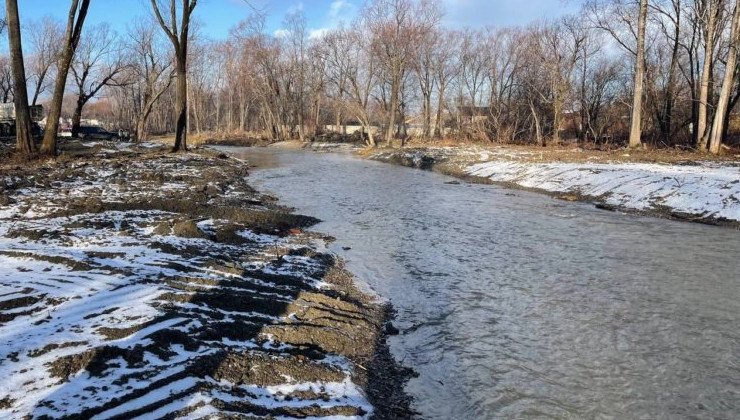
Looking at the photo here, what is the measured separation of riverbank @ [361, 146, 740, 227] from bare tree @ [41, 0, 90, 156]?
50.6 feet

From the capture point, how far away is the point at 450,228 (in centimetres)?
1026

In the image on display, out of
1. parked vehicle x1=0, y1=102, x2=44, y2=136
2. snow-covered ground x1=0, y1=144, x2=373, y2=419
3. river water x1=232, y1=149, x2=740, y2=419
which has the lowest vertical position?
river water x1=232, y1=149, x2=740, y2=419

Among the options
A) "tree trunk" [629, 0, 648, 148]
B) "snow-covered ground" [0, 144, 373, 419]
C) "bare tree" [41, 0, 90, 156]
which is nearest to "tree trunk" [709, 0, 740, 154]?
"tree trunk" [629, 0, 648, 148]

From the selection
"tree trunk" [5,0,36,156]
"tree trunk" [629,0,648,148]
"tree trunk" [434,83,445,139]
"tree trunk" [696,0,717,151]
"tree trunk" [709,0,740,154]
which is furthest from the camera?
"tree trunk" [434,83,445,139]

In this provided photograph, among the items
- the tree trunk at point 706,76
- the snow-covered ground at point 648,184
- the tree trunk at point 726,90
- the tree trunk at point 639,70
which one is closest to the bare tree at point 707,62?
the tree trunk at point 706,76

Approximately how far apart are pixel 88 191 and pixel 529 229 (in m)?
9.37

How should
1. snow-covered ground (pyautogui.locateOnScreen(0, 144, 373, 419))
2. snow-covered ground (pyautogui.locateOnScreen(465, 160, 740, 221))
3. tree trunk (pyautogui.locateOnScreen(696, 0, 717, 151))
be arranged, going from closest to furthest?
snow-covered ground (pyautogui.locateOnScreen(0, 144, 373, 419)), snow-covered ground (pyautogui.locateOnScreen(465, 160, 740, 221)), tree trunk (pyautogui.locateOnScreen(696, 0, 717, 151))

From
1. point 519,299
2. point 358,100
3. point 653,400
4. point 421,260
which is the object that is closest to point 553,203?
point 421,260

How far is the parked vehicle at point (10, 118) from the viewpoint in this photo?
28.5m

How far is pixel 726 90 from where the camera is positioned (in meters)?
19.8

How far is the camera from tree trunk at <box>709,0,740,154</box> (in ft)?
64.8

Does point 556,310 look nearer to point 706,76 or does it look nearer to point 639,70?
point 639,70

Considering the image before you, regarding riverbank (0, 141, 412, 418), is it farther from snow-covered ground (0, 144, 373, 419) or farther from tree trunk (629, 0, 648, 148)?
tree trunk (629, 0, 648, 148)

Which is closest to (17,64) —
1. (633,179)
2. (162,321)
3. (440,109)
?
(162,321)
